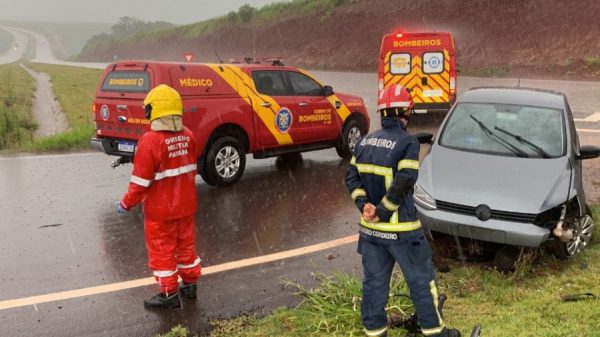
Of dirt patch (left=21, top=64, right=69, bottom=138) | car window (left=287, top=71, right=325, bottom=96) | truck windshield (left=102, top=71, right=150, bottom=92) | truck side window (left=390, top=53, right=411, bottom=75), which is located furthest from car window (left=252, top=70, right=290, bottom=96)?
dirt patch (left=21, top=64, right=69, bottom=138)

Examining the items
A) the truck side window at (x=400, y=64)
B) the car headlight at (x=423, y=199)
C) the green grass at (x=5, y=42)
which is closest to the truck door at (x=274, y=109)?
the car headlight at (x=423, y=199)

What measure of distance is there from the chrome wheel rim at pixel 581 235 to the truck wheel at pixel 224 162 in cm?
477

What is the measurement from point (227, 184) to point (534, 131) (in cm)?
431

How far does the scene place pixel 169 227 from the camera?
4.54 metres

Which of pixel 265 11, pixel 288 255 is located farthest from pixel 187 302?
pixel 265 11

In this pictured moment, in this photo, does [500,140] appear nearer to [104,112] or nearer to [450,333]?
[450,333]

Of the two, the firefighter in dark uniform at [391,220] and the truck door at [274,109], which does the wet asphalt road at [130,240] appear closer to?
the truck door at [274,109]

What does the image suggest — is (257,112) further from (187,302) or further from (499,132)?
(187,302)

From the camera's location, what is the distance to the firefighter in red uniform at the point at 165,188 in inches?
173

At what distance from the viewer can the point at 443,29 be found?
113 feet

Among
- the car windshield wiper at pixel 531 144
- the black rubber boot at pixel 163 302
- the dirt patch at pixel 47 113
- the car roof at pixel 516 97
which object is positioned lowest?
the dirt patch at pixel 47 113

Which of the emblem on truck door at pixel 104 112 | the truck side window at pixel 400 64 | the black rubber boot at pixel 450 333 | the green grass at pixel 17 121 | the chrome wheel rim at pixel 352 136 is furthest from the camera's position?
the truck side window at pixel 400 64

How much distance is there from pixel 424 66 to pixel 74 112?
12.9m

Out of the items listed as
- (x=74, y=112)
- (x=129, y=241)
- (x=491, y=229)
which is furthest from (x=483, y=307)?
(x=74, y=112)
